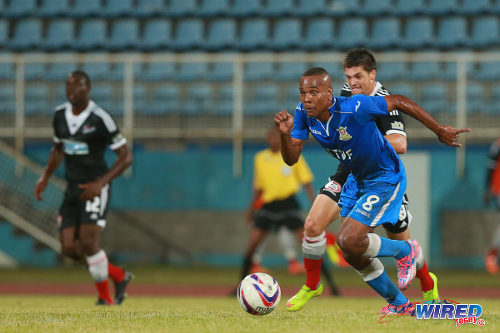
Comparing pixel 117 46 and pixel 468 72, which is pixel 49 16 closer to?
pixel 117 46

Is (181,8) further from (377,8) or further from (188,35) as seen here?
(377,8)

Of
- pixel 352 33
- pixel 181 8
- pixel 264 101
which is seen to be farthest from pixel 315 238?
pixel 181 8

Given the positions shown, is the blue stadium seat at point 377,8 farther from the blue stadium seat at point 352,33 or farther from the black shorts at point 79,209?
the black shorts at point 79,209

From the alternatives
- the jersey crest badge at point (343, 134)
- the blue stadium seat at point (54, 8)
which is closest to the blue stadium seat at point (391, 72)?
the blue stadium seat at point (54, 8)

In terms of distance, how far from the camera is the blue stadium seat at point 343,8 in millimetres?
19016

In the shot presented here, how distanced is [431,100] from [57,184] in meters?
7.64

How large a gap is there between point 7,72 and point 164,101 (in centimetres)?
344

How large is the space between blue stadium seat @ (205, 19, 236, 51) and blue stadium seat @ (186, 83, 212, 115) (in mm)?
1570

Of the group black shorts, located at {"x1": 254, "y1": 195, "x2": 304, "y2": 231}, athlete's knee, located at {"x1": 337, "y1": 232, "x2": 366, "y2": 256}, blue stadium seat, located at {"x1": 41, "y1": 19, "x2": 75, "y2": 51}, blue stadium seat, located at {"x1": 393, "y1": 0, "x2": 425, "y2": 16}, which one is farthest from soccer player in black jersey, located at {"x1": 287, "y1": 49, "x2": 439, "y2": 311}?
blue stadium seat, located at {"x1": 41, "y1": 19, "x2": 75, "y2": 51}

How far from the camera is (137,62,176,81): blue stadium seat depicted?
17578mm

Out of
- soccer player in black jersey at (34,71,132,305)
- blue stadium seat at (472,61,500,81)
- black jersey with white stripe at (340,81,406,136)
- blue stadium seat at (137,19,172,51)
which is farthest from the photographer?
blue stadium seat at (137,19,172,51)

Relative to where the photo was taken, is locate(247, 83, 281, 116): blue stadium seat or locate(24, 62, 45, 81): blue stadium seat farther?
locate(24, 62, 45, 81): blue stadium seat

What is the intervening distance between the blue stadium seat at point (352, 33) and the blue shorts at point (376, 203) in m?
12.0

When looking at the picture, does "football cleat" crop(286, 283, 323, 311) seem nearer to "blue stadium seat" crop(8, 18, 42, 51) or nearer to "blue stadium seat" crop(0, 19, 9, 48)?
"blue stadium seat" crop(8, 18, 42, 51)
